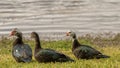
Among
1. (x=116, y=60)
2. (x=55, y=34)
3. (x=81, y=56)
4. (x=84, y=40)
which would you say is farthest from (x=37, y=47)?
(x=55, y=34)

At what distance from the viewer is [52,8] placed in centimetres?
3331

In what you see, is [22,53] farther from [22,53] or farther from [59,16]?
[59,16]

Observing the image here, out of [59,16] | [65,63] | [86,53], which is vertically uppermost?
[65,63]

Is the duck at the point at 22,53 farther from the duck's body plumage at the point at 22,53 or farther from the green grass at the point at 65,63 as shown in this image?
the green grass at the point at 65,63

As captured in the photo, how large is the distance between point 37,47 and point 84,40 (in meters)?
5.70

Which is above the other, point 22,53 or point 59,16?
point 22,53

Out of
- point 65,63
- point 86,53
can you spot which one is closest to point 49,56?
point 65,63

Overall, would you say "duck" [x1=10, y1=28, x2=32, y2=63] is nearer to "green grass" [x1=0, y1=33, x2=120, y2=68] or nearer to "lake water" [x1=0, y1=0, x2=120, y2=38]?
"green grass" [x1=0, y1=33, x2=120, y2=68]

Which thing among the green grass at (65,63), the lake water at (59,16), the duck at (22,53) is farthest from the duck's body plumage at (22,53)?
the lake water at (59,16)

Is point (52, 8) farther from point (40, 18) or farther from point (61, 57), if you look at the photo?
point (61, 57)

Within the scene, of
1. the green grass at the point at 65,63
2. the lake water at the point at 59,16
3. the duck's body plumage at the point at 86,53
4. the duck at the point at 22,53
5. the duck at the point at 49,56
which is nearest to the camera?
the green grass at the point at 65,63

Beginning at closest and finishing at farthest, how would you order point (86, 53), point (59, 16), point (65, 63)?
1. point (65, 63)
2. point (86, 53)
3. point (59, 16)

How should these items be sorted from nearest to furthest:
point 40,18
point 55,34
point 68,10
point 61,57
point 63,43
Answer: point 61,57
point 63,43
point 55,34
point 40,18
point 68,10

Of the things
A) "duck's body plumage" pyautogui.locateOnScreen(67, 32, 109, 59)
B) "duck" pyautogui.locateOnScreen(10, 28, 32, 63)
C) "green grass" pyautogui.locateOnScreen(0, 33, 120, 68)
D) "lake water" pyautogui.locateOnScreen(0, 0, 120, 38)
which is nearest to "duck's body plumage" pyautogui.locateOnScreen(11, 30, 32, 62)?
"duck" pyautogui.locateOnScreen(10, 28, 32, 63)
